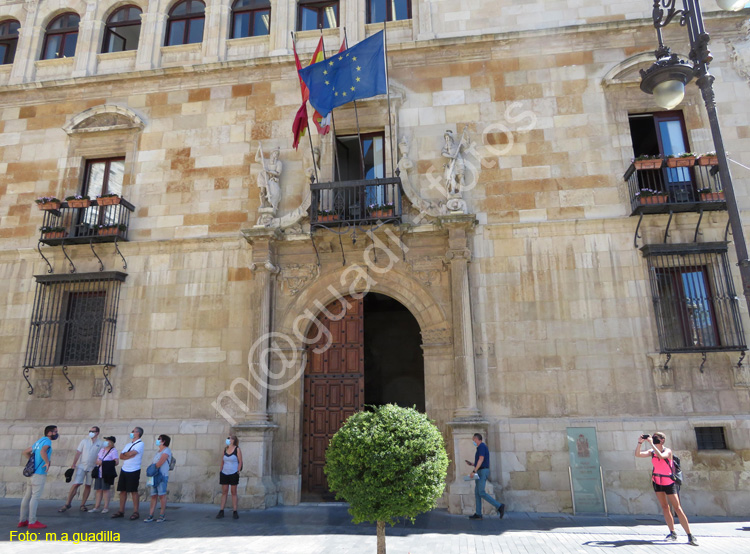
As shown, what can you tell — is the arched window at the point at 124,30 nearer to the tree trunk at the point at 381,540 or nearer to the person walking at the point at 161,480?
the person walking at the point at 161,480

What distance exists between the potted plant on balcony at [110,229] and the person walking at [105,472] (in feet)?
17.7

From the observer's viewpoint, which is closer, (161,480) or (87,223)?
(161,480)

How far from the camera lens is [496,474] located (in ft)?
37.2

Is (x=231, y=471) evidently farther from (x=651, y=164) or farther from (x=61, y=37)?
(x=61, y=37)

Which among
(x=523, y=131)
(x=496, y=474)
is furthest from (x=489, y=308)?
(x=523, y=131)

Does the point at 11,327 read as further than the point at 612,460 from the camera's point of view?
Yes

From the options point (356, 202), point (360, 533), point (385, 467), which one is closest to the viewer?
point (385, 467)

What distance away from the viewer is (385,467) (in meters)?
6.31

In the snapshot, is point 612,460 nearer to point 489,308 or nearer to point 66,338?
point 489,308

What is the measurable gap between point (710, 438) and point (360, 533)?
7.47 m

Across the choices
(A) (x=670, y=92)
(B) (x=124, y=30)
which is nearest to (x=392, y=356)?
(B) (x=124, y=30)

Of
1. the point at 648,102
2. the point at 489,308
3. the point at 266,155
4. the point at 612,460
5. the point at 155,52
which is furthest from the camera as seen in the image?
the point at 155,52

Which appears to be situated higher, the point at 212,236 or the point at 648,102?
the point at 648,102

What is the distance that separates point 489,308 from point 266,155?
6.81 m
